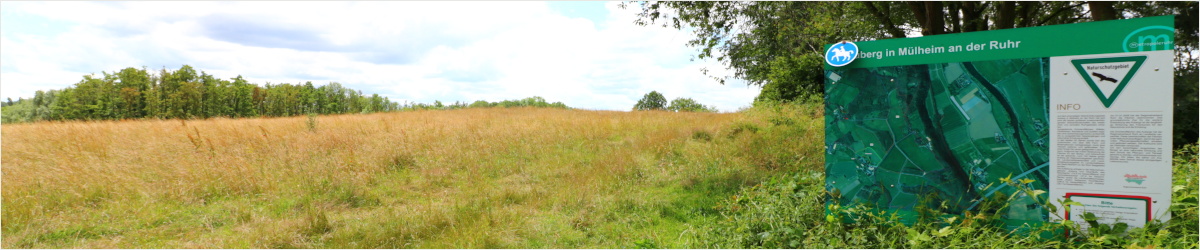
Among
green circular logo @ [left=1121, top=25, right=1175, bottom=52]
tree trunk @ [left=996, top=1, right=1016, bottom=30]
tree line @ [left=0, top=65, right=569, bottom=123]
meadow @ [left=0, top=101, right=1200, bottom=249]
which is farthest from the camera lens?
tree line @ [left=0, top=65, right=569, bottom=123]

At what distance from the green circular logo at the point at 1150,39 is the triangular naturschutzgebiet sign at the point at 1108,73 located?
0.26ft

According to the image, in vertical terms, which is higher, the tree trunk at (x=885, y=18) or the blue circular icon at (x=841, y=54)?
the tree trunk at (x=885, y=18)

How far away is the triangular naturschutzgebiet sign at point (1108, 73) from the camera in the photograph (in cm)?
384

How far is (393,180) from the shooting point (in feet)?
28.5

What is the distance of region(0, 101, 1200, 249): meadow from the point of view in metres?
4.85

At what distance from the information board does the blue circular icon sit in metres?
0.01

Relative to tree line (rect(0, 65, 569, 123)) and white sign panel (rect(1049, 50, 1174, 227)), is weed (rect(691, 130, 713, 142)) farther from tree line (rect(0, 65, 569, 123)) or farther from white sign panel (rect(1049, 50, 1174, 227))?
tree line (rect(0, 65, 569, 123))

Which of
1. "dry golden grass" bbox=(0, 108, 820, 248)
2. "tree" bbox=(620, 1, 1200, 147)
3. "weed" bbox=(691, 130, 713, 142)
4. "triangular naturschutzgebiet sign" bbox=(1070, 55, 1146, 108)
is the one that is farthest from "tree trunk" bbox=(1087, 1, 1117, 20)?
"triangular naturschutzgebiet sign" bbox=(1070, 55, 1146, 108)

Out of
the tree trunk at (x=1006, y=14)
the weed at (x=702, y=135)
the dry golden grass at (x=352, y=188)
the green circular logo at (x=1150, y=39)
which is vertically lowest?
the dry golden grass at (x=352, y=188)

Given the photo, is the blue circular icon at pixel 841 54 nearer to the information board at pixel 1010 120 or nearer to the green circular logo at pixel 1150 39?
the information board at pixel 1010 120

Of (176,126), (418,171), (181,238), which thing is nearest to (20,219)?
(181,238)

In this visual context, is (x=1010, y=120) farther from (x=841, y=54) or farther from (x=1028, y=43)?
(x=841, y=54)

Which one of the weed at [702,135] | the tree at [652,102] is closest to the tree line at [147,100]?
the tree at [652,102]

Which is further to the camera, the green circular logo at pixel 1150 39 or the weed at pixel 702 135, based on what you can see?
the weed at pixel 702 135
